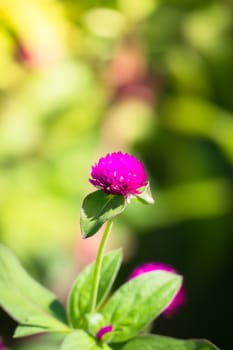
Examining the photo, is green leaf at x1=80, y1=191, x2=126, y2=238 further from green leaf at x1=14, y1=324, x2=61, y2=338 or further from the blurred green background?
the blurred green background

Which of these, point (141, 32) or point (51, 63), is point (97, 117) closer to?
point (51, 63)

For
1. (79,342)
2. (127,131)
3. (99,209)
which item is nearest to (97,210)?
(99,209)

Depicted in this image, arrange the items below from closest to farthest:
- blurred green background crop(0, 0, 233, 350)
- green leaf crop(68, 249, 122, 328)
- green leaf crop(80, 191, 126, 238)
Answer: green leaf crop(80, 191, 126, 238)
green leaf crop(68, 249, 122, 328)
blurred green background crop(0, 0, 233, 350)

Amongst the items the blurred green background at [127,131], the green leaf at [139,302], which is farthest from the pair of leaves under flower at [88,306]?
the blurred green background at [127,131]

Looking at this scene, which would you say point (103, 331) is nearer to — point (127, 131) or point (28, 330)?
point (28, 330)

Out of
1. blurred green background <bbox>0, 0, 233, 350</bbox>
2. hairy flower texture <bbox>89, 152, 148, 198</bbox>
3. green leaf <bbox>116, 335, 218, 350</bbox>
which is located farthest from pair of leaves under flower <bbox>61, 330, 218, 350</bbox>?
blurred green background <bbox>0, 0, 233, 350</bbox>

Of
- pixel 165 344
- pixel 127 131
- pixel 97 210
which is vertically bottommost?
pixel 165 344
